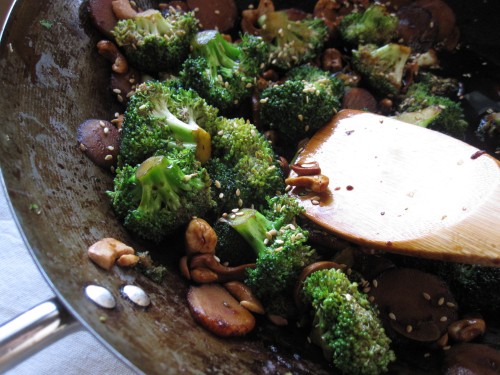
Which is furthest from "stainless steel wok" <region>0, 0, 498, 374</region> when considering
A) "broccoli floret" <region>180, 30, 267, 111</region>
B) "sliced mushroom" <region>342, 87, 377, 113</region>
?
"sliced mushroom" <region>342, 87, 377, 113</region>

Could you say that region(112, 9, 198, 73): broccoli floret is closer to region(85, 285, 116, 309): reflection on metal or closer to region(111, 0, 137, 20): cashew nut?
region(111, 0, 137, 20): cashew nut

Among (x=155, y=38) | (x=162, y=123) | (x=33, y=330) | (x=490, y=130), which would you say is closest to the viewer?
(x=33, y=330)

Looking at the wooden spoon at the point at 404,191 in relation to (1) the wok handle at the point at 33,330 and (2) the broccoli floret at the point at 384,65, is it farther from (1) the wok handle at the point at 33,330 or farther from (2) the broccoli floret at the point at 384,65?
(1) the wok handle at the point at 33,330

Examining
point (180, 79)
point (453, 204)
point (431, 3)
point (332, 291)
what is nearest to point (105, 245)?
point (332, 291)

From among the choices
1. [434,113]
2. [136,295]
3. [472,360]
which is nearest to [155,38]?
[136,295]

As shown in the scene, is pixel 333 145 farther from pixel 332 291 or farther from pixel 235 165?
pixel 332 291

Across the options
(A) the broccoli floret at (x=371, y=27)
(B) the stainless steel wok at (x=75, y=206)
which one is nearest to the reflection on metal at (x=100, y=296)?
(B) the stainless steel wok at (x=75, y=206)

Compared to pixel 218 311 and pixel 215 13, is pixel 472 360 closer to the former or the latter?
pixel 218 311
